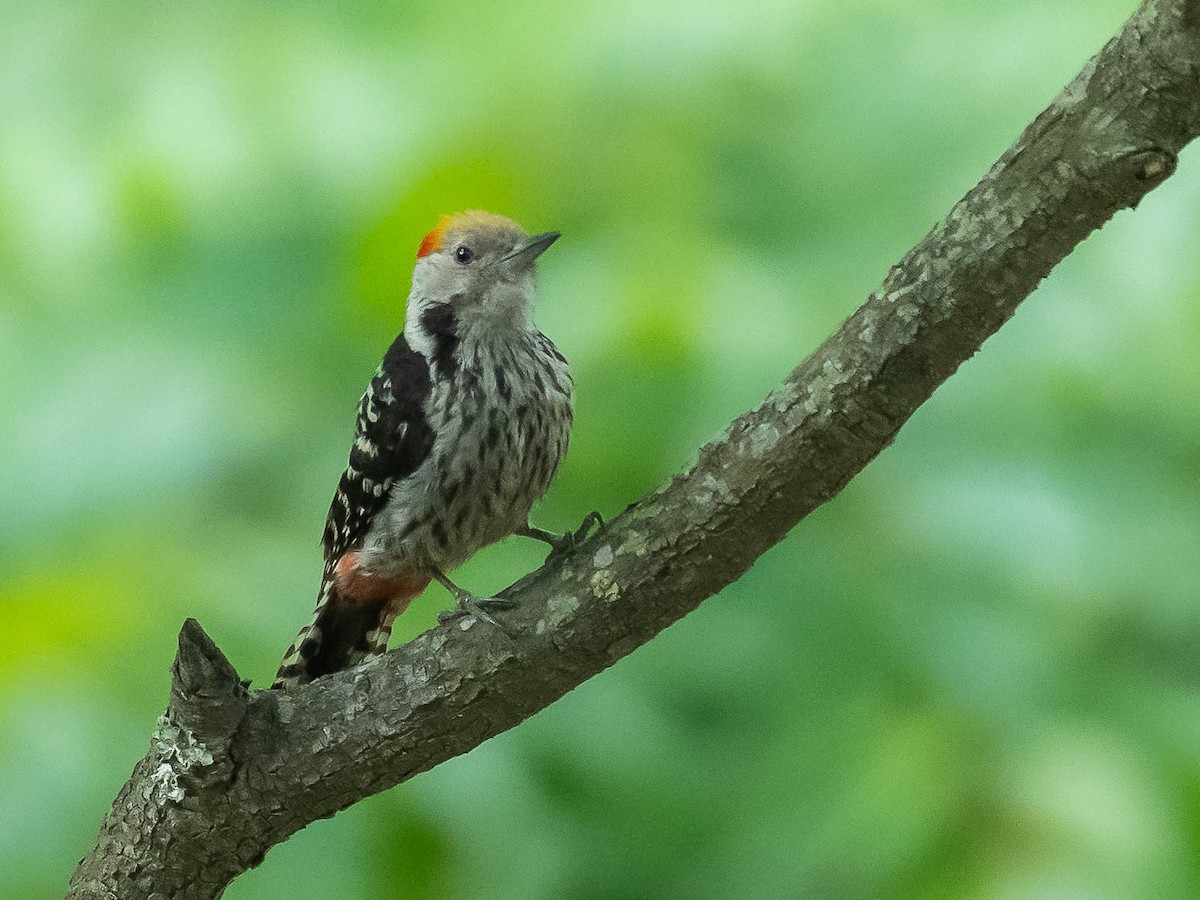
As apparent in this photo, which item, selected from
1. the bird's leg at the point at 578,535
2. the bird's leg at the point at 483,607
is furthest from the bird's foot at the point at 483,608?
the bird's leg at the point at 578,535

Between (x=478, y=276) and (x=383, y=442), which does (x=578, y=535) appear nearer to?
(x=383, y=442)

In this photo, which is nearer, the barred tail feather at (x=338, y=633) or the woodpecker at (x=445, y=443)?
the woodpecker at (x=445, y=443)

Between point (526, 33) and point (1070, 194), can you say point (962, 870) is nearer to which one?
point (1070, 194)

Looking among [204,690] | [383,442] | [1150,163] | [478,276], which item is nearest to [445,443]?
[383,442]

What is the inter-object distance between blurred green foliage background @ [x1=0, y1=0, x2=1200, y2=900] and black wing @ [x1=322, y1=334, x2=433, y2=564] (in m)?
0.45

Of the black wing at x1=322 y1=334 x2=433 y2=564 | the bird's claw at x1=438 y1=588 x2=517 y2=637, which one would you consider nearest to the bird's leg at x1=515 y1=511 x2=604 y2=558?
the bird's claw at x1=438 y1=588 x2=517 y2=637

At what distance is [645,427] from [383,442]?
74 cm

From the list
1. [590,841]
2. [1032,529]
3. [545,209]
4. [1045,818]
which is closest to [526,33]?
[545,209]

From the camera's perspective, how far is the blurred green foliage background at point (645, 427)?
3553mm

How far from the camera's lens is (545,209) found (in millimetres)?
4141

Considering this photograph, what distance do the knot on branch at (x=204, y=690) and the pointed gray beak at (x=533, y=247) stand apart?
1.43 metres

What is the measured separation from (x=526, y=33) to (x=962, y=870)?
2.80 metres

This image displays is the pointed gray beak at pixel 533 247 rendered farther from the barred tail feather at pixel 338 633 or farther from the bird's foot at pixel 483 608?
the bird's foot at pixel 483 608

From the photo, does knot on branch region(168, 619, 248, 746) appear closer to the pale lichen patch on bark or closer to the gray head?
the pale lichen patch on bark
